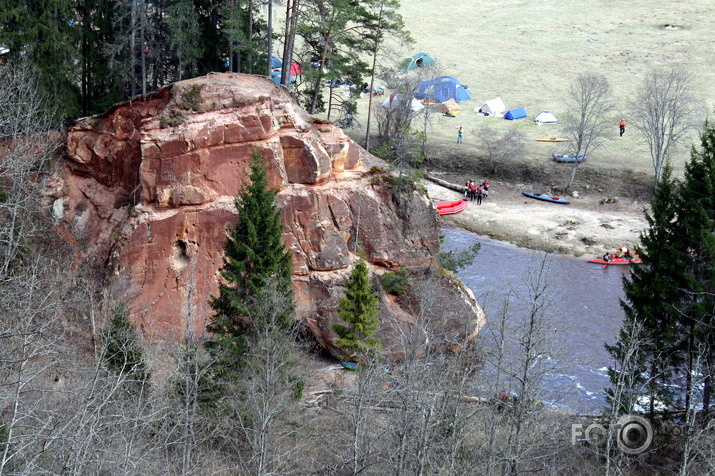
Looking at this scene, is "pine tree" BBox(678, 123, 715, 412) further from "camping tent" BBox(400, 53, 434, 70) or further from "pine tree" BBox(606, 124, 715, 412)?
"camping tent" BBox(400, 53, 434, 70)

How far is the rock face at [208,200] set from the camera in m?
30.2

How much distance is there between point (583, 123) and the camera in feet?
193

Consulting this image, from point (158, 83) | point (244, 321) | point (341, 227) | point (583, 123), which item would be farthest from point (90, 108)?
point (583, 123)

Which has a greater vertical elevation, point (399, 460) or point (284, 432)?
point (399, 460)

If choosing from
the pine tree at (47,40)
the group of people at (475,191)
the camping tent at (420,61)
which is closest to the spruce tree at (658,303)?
the pine tree at (47,40)

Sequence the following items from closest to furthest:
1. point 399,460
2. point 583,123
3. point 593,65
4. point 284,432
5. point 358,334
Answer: point 399,460 < point 284,432 < point 358,334 < point 583,123 < point 593,65

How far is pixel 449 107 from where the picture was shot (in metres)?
69.8

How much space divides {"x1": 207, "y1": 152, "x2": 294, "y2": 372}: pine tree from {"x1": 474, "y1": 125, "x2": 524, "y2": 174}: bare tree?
39399 mm

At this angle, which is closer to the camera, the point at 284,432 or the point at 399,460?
the point at 399,460

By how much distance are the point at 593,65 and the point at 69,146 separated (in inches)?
2249

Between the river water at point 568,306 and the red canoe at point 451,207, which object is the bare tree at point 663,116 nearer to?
the river water at point 568,306

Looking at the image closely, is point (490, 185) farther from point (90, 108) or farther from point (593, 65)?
point (90, 108)

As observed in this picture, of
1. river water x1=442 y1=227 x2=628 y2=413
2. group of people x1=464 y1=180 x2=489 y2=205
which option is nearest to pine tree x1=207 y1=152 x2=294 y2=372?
river water x1=442 y1=227 x2=628 y2=413

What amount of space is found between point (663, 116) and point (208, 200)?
123 feet
